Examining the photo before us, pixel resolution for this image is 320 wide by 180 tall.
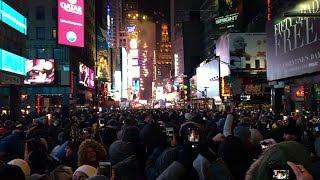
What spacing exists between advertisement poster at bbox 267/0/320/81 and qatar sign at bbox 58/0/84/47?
36984 millimetres

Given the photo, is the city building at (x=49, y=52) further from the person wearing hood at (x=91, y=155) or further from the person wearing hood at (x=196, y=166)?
the person wearing hood at (x=196, y=166)

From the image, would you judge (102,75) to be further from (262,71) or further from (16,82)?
(16,82)

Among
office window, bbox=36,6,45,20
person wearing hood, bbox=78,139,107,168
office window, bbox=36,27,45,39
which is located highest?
office window, bbox=36,6,45,20

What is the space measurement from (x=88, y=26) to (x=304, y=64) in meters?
86.9

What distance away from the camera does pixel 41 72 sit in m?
85.4

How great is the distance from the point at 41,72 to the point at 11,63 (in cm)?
3476

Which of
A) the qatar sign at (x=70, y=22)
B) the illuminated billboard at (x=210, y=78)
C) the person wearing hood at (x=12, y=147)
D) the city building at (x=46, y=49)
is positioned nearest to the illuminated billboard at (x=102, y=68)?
the illuminated billboard at (x=210, y=78)

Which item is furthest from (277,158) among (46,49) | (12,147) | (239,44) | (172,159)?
(46,49)

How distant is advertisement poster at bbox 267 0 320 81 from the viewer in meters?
43.2

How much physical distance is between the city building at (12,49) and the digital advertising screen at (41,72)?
25876 millimetres

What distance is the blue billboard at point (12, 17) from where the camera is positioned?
47500 millimetres

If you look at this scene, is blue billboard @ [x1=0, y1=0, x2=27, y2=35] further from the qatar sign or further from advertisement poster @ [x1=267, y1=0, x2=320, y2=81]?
the qatar sign

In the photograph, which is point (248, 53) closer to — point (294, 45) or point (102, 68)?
point (294, 45)

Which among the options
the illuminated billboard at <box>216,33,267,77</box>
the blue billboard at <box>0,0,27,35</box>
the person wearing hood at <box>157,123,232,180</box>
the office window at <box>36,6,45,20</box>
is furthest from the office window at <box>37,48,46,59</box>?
the person wearing hood at <box>157,123,232,180</box>
